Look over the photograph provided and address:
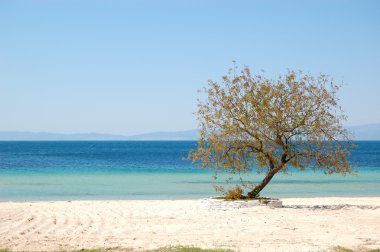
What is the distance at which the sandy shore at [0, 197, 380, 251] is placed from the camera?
13750mm

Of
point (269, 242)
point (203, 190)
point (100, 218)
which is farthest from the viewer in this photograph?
point (203, 190)

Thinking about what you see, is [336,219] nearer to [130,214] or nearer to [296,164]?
[296,164]

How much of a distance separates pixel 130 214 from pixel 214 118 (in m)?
5.15

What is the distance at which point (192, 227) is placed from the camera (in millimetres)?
16578

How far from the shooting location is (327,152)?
858 inches

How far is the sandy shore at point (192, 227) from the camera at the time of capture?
13.8 m

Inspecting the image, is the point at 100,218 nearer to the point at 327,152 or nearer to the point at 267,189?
the point at 327,152

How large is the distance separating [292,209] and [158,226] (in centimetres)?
609

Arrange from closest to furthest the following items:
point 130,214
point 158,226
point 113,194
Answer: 1. point 158,226
2. point 130,214
3. point 113,194

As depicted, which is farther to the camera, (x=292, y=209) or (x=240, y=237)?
(x=292, y=209)

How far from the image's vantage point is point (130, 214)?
63.9ft

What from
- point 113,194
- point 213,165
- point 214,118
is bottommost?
point 113,194

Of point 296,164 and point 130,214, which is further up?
point 296,164

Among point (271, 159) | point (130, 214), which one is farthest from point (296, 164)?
point (130, 214)
